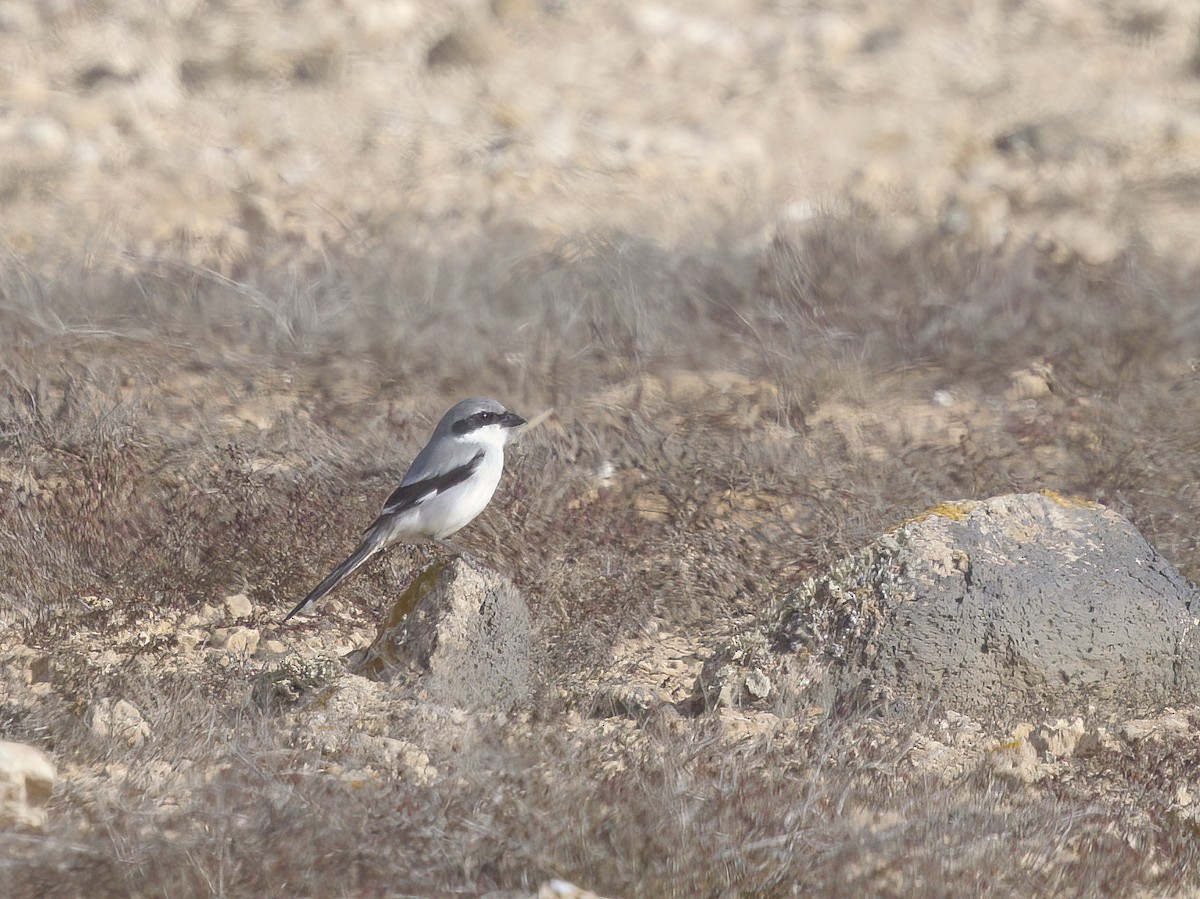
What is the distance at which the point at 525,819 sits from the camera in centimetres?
356

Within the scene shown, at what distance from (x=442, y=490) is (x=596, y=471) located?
48.8 inches

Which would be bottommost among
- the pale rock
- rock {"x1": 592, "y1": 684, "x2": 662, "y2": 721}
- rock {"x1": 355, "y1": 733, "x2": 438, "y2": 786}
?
the pale rock

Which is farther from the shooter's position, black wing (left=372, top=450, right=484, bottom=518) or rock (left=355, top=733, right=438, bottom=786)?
black wing (left=372, top=450, right=484, bottom=518)

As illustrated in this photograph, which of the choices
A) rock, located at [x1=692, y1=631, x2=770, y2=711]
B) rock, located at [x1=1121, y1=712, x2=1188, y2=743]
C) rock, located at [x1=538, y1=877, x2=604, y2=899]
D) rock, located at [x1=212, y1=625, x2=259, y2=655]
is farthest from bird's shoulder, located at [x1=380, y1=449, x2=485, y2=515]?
rock, located at [x1=1121, y1=712, x2=1188, y2=743]

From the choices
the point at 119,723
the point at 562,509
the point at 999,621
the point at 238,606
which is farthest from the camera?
the point at 562,509

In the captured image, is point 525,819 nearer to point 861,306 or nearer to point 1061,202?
point 861,306

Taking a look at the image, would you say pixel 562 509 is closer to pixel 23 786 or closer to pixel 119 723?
pixel 119 723

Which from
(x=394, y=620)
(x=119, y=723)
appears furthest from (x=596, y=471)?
(x=119, y=723)

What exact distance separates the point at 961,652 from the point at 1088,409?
269cm

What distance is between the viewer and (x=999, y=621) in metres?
4.51

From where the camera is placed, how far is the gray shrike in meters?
5.04

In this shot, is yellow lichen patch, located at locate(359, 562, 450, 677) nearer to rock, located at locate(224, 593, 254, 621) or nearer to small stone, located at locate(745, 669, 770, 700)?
rock, located at locate(224, 593, 254, 621)

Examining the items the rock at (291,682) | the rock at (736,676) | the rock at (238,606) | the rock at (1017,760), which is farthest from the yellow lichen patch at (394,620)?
the rock at (1017,760)

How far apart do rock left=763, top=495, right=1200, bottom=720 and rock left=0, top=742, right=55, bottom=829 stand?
229 cm
